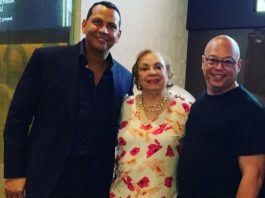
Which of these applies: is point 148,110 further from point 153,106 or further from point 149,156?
point 149,156

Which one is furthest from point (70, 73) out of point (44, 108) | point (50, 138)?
point (50, 138)

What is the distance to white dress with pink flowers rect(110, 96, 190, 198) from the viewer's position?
172cm

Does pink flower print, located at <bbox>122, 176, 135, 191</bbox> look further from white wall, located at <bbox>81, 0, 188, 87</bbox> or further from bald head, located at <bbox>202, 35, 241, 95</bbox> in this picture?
white wall, located at <bbox>81, 0, 188, 87</bbox>

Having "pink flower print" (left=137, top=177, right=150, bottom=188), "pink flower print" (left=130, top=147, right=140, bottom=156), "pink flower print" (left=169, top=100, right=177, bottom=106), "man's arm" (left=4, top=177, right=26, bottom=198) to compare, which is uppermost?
"pink flower print" (left=169, top=100, right=177, bottom=106)

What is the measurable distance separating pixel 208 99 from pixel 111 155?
0.53 m

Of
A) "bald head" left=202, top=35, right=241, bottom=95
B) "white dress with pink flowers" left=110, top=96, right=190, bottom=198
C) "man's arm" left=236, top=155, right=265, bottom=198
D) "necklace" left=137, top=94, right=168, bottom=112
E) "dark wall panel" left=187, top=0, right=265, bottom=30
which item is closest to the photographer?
"man's arm" left=236, top=155, right=265, bottom=198

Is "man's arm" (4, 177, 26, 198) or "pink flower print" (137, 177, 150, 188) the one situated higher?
"pink flower print" (137, 177, 150, 188)

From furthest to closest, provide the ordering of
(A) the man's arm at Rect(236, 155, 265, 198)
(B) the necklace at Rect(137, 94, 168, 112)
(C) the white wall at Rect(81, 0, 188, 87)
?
(C) the white wall at Rect(81, 0, 188, 87) → (B) the necklace at Rect(137, 94, 168, 112) → (A) the man's arm at Rect(236, 155, 265, 198)

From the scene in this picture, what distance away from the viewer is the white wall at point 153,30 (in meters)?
2.88

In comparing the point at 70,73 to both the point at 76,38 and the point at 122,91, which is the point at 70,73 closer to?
the point at 122,91

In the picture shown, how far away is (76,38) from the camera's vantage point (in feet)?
8.20

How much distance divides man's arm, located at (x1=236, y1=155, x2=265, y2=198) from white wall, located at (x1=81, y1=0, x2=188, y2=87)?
1463 millimetres

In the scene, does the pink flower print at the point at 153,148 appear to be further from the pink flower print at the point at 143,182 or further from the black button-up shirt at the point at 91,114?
the black button-up shirt at the point at 91,114

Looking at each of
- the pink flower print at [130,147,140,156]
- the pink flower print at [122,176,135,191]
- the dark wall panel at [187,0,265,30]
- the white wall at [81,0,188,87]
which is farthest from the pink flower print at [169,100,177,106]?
the dark wall panel at [187,0,265,30]
